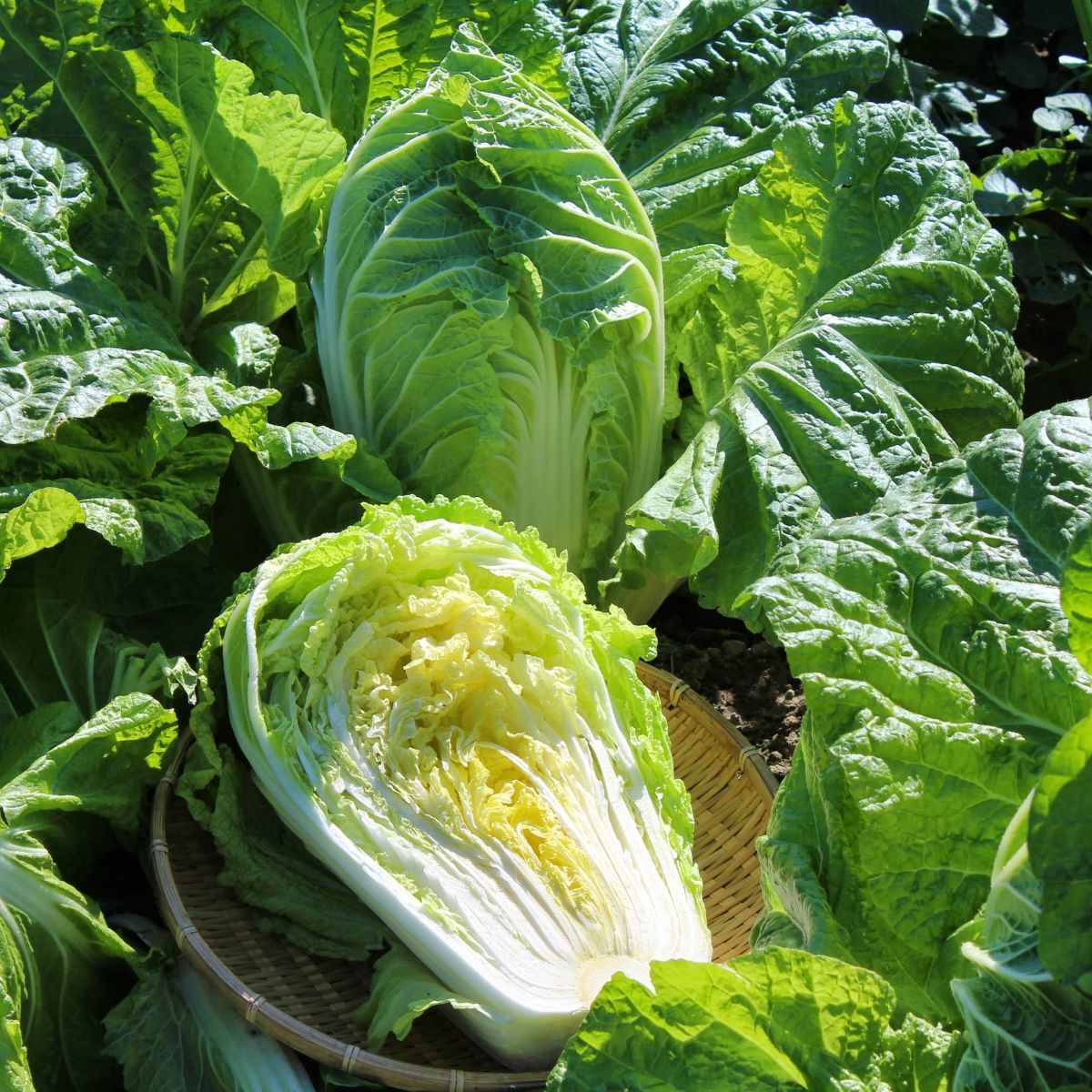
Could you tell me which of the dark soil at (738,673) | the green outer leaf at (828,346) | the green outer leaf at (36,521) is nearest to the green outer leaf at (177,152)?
the green outer leaf at (36,521)

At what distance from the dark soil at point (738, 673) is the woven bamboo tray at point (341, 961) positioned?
1.04 ft

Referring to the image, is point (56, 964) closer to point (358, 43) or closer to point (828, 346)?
point (828, 346)

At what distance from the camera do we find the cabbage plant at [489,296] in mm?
2420

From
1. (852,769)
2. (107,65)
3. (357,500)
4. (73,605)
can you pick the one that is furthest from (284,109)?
(852,769)

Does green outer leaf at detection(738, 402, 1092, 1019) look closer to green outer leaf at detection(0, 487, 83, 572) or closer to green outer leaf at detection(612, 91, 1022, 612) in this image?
green outer leaf at detection(612, 91, 1022, 612)

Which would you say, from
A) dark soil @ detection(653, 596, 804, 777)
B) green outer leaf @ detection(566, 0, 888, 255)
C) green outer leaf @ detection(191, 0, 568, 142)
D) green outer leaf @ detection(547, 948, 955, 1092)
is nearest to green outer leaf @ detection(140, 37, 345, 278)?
green outer leaf @ detection(191, 0, 568, 142)

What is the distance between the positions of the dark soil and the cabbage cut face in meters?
0.60

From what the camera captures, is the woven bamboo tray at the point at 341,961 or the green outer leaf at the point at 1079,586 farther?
the woven bamboo tray at the point at 341,961

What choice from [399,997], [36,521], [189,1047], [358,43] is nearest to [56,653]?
[36,521]

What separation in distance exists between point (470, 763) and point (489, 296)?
90 centimetres

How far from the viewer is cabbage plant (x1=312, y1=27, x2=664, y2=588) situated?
2.42 meters

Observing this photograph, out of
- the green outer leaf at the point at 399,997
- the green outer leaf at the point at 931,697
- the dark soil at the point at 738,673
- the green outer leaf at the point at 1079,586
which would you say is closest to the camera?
the green outer leaf at the point at 1079,586

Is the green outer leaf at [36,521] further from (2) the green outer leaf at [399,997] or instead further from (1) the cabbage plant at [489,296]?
(2) the green outer leaf at [399,997]

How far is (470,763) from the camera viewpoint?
6.80ft
